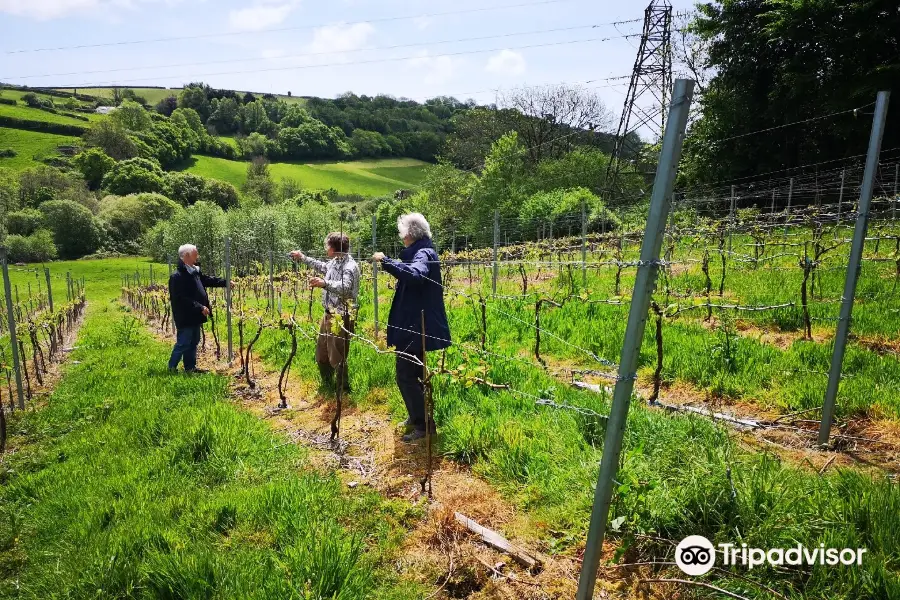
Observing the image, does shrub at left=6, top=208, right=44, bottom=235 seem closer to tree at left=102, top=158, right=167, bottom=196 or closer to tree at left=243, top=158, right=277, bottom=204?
tree at left=102, top=158, right=167, bottom=196

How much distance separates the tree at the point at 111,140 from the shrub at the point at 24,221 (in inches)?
886

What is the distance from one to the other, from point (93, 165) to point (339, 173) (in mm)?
30228

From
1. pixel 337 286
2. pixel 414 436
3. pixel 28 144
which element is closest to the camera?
pixel 414 436

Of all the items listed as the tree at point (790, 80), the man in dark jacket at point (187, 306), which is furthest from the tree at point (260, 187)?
the man in dark jacket at point (187, 306)

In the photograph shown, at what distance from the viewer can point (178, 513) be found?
124 inches

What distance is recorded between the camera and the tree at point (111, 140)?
63.9 metres

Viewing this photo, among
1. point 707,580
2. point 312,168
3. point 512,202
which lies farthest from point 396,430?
point 312,168

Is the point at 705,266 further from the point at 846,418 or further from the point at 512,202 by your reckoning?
the point at 512,202

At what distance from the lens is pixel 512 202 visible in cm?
3328

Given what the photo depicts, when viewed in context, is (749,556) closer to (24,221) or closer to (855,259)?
(855,259)

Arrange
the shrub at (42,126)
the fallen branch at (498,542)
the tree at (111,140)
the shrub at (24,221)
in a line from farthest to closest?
the tree at (111,140) < the shrub at (42,126) < the shrub at (24,221) < the fallen branch at (498,542)

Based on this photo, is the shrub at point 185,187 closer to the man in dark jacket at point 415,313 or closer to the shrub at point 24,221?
the shrub at point 24,221

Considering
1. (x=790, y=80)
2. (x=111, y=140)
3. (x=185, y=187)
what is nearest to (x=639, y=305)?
(x=790, y=80)

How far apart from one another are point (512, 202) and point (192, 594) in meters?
32.5
